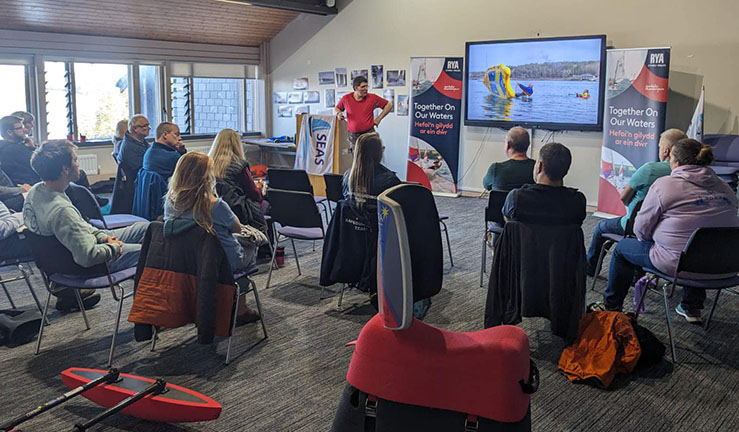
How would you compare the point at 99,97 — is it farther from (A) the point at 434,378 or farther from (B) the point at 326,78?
(A) the point at 434,378

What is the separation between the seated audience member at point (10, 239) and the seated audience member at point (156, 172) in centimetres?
114

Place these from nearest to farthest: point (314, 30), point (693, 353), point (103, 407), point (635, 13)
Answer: point (103, 407), point (693, 353), point (635, 13), point (314, 30)

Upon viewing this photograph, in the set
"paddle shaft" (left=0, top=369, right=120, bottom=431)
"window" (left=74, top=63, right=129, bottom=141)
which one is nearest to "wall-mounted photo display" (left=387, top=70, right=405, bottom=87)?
"window" (left=74, top=63, right=129, bottom=141)

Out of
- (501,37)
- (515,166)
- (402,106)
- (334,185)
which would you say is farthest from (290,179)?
(402,106)

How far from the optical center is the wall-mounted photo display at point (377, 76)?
10.2m

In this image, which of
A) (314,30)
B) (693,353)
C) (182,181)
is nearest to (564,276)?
(693,353)

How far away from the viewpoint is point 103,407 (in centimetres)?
309

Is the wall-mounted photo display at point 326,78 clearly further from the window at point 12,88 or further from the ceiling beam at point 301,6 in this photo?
the window at point 12,88

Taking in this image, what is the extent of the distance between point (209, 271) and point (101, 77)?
7.81 meters

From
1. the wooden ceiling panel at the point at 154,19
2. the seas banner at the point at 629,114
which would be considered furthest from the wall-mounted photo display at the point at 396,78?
the seas banner at the point at 629,114

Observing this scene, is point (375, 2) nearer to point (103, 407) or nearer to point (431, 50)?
point (431, 50)

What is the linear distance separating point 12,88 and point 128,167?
458 cm

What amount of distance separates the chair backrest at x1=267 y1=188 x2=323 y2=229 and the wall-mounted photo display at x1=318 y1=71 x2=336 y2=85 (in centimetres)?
640

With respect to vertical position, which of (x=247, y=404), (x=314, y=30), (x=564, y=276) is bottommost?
(x=247, y=404)
